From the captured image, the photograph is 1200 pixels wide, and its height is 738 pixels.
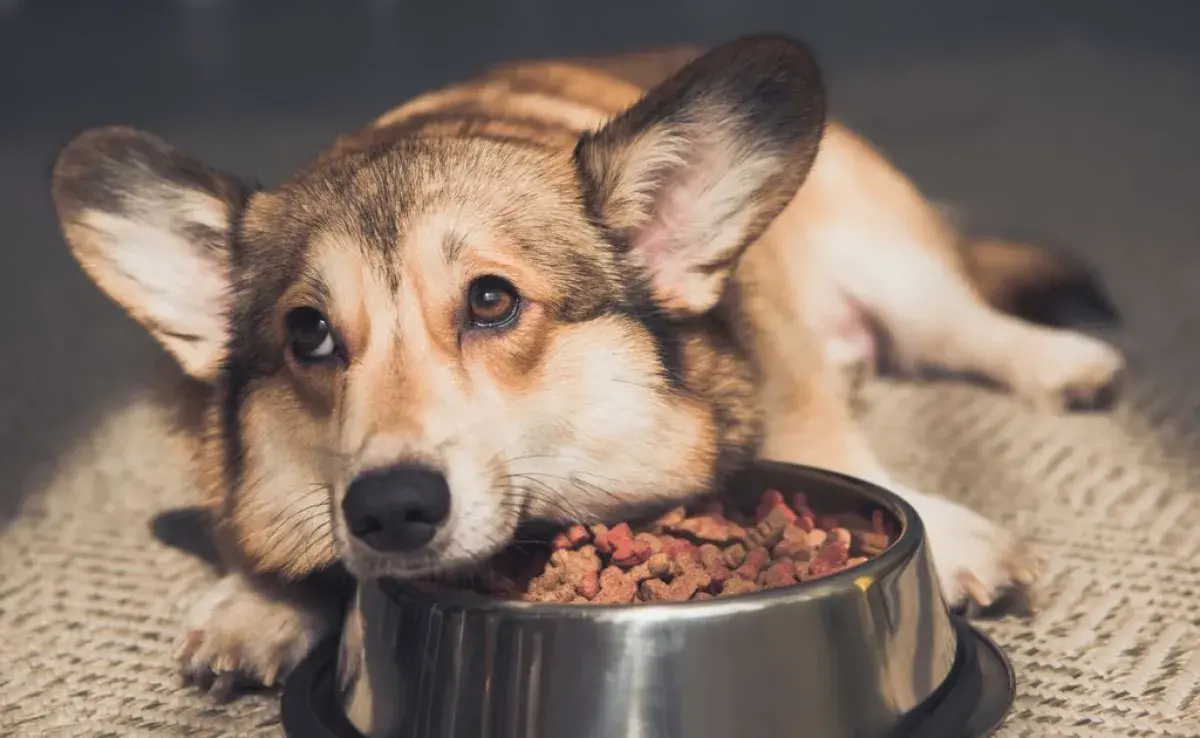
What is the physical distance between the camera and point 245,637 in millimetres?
1271

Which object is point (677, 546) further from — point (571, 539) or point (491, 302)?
point (491, 302)

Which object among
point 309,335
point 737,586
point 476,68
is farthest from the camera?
point 476,68

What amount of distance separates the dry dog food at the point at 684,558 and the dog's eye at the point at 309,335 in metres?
0.23

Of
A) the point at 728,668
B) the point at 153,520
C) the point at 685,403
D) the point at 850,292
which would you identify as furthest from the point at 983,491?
the point at 153,520

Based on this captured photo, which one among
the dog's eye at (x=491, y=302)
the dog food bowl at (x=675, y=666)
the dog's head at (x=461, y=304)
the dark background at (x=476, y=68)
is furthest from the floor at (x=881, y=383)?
the dog's eye at (x=491, y=302)

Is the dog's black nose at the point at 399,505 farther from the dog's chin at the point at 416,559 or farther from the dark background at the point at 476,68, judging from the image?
the dark background at the point at 476,68

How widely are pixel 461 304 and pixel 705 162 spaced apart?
29 cm

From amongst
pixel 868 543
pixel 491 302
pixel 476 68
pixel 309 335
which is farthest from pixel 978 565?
pixel 476 68

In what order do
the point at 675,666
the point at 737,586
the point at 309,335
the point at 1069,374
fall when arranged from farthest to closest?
1. the point at 1069,374
2. the point at 309,335
3. the point at 737,586
4. the point at 675,666

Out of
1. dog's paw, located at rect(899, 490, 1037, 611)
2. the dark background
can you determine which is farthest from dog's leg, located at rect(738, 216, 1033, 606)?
the dark background

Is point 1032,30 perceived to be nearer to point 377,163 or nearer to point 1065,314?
point 1065,314

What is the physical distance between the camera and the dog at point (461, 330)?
3.68 ft

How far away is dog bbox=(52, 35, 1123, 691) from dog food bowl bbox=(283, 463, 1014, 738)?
8 centimetres

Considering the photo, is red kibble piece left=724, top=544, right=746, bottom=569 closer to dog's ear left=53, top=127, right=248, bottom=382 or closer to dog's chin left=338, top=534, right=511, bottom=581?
dog's chin left=338, top=534, right=511, bottom=581
